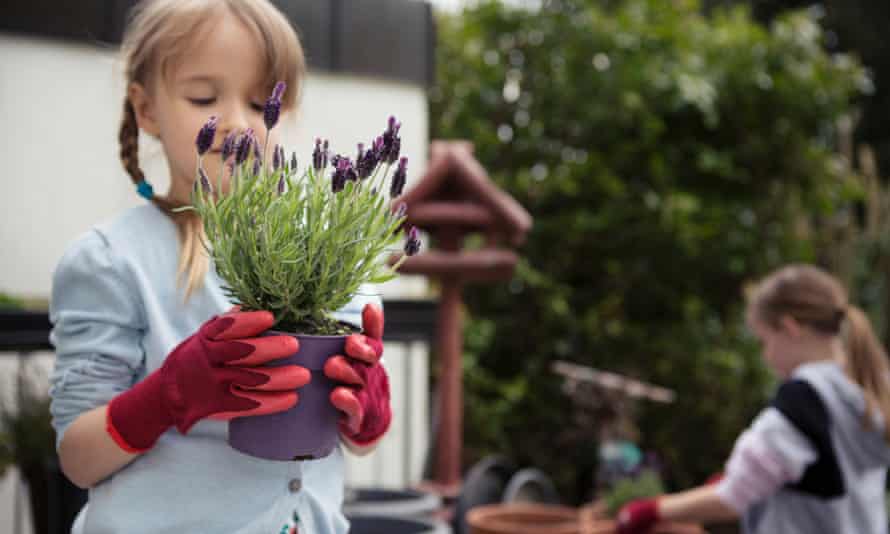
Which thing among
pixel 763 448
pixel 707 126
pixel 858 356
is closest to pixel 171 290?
pixel 763 448

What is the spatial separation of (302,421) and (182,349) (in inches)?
5.1

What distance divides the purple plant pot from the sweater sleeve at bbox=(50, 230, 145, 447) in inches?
6.6

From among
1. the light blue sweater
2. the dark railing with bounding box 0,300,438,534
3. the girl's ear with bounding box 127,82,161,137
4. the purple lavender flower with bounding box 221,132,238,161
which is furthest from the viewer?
the dark railing with bounding box 0,300,438,534

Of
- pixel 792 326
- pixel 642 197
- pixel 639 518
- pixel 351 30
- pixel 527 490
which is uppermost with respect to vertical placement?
pixel 351 30

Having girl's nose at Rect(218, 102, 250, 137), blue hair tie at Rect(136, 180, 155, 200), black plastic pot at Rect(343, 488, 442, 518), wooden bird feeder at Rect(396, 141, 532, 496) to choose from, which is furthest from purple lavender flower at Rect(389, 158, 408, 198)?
wooden bird feeder at Rect(396, 141, 532, 496)

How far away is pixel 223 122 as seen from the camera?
0.93m

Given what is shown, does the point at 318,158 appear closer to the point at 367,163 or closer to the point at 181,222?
the point at 367,163

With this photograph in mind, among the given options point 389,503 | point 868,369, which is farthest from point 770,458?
point 389,503

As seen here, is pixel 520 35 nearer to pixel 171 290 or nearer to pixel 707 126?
pixel 707 126

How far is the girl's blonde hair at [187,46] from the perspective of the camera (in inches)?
36.9

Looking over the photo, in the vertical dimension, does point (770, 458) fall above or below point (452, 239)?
below

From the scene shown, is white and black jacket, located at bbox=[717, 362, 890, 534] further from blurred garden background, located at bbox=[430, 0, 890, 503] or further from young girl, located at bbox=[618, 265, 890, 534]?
blurred garden background, located at bbox=[430, 0, 890, 503]

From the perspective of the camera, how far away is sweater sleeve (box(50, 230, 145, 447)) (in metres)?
0.88

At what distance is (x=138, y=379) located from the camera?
3.05ft
